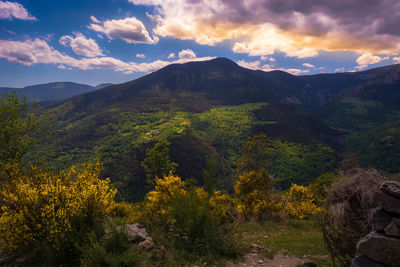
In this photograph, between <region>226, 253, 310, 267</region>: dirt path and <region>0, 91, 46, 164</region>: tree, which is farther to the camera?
<region>0, 91, 46, 164</region>: tree

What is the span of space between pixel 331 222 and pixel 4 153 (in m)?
26.3

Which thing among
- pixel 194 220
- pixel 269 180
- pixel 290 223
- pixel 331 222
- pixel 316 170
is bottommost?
pixel 316 170

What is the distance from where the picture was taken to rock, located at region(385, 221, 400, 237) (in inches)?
209

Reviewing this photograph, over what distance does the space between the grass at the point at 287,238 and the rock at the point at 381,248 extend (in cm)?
389

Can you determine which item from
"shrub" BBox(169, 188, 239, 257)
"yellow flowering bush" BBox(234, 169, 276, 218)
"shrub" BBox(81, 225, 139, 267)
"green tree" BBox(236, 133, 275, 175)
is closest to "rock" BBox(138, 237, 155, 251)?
"shrub" BBox(81, 225, 139, 267)

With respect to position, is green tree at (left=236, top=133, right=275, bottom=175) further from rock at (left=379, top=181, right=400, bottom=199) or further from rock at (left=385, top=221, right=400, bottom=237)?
rock at (left=385, top=221, right=400, bottom=237)

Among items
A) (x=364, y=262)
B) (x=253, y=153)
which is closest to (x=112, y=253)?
(x=364, y=262)

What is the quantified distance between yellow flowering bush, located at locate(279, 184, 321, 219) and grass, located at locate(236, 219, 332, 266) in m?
1.62

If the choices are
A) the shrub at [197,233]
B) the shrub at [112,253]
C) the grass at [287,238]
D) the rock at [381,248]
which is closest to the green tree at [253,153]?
the grass at [287,238]

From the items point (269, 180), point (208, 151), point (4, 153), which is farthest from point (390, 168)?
point (4, 153)

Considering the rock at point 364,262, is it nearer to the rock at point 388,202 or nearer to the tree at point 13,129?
the rock at point 388,202

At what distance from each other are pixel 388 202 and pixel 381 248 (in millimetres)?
Result: 1273

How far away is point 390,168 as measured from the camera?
5389 inches

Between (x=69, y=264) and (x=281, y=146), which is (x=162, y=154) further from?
(x=281, y=146)
